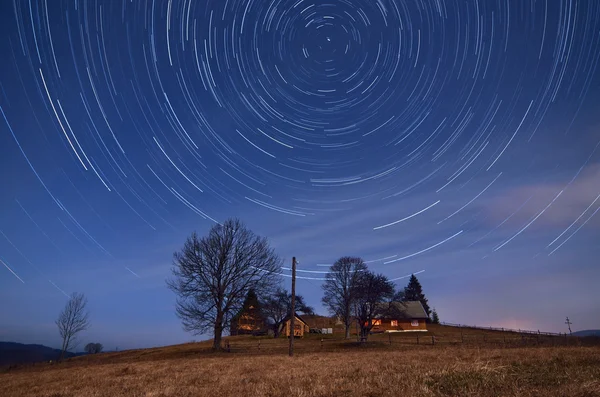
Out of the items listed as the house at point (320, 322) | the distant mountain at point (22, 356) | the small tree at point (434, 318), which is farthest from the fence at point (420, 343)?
the small tree at point (434, 318)

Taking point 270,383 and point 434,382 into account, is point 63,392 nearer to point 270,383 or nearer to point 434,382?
point 270,383

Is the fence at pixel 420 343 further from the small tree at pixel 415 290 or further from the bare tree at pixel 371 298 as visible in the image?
the small tree at pixel 415 290

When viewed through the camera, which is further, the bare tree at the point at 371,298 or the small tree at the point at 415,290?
the small tree at the point at 415,290

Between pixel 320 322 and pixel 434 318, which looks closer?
pixel 320 322

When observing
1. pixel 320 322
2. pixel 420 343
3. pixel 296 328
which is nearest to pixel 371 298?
pixel 420 343

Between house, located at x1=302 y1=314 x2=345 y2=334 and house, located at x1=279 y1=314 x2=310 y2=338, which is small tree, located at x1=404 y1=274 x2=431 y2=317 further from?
house, located at x1=279 y1=314 x2=310 y2=338

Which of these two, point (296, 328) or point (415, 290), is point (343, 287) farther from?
point (415, 290)

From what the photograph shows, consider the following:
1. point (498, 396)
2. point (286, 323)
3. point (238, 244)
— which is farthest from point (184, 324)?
point (286, 323)

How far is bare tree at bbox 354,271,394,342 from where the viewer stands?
52.3 m

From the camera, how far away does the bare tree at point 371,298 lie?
5228cm

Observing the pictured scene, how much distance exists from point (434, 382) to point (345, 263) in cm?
5963

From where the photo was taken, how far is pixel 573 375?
8.70 m

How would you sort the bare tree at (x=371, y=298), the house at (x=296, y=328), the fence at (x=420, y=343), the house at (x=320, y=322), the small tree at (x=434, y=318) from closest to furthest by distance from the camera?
the fence at (x=420, y=343), the bare tree at (x=371, y=298), the house at (x=296, y=328), the house at (x=320, y=322), the small tree at (x=434, y=318)

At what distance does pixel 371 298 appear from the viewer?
53.3 metres
